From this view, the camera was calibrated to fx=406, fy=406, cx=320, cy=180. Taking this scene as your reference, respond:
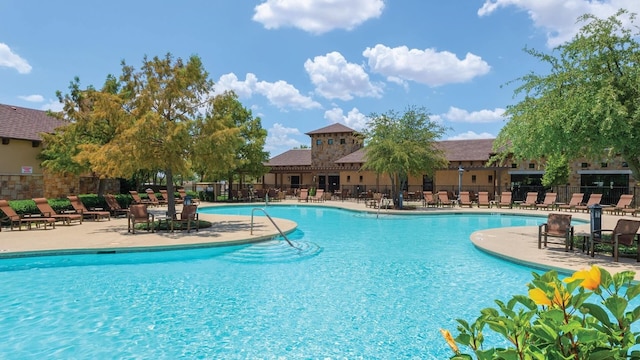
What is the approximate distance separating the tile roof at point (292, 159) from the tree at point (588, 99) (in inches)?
1313

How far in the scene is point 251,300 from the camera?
7.29m

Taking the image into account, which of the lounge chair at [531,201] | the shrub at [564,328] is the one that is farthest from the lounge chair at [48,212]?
the lounge chair at [531,201]

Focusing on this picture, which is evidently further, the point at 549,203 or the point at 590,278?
the point at 549,203

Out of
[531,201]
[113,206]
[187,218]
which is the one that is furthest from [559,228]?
[113,206]

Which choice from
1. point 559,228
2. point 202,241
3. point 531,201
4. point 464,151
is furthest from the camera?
point 464,151

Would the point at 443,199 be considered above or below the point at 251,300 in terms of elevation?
above

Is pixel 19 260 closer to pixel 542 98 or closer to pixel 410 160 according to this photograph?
pixel 542 98

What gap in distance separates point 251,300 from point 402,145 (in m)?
18.8

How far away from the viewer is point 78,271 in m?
9.39

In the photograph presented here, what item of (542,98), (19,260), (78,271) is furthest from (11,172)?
(542,98)

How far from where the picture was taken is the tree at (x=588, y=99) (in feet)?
31.4

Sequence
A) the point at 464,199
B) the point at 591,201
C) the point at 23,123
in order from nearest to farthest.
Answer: the point at 23,123
the point at 591,201
the point at 464,199

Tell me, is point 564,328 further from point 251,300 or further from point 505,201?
point 505,201

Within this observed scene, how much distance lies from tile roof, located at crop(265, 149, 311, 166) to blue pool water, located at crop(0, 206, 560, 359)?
3240cm
